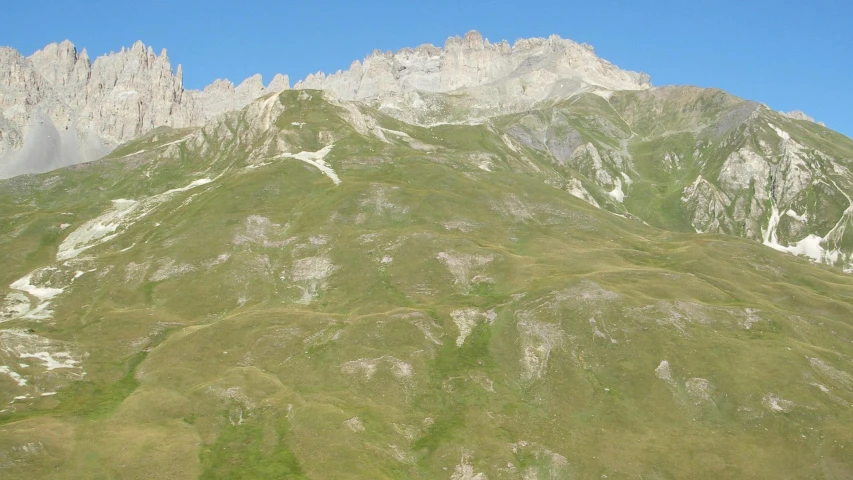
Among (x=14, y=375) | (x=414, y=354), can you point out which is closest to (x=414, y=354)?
(x=414, y=354)

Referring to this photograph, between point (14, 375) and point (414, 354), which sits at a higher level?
point (414, 354)

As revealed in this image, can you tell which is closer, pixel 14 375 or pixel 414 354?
pixel 14 375

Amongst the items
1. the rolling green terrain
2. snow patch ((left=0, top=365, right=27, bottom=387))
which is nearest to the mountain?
snow patch ((left=0, top=365, right=27, bottom=387))

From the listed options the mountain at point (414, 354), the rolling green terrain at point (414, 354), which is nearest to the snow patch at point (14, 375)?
the mountain at point (414, 354)

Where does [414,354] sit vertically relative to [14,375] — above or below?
above

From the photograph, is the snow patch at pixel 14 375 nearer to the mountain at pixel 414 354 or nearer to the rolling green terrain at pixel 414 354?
the mountain at pixel 414 354

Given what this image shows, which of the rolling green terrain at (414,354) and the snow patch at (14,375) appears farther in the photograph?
the snow patch at (14,375)

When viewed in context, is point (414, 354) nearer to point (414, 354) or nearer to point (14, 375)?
point (414, 354)

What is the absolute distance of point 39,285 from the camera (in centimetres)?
15025

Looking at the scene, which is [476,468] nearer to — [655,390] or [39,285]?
[655,390]

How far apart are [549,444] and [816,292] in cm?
10190

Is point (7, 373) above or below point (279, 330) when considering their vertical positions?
below

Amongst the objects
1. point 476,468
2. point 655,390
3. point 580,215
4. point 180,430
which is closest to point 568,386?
point 655,390

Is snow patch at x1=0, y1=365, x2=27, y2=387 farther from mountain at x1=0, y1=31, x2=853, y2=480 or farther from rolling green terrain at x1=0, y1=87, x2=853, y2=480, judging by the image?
rolling green terrain at x1=0, y1=87, x2=853, y2=480
